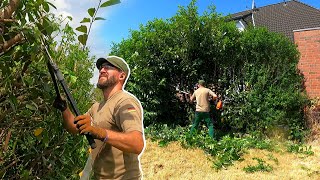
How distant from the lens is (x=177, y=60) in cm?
1340

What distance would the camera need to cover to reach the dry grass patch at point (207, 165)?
8.36 metres

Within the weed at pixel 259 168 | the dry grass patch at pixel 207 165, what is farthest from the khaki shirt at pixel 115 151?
the weed at pixel 259 168

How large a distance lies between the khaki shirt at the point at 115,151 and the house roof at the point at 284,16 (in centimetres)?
2192

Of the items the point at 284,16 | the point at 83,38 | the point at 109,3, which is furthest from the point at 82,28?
the point at 284,16

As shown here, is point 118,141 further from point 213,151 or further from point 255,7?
point 255,7

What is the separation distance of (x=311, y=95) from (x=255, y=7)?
15494 millimetres

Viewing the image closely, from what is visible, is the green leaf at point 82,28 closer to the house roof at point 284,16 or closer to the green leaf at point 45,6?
the green leaf at point 45,6

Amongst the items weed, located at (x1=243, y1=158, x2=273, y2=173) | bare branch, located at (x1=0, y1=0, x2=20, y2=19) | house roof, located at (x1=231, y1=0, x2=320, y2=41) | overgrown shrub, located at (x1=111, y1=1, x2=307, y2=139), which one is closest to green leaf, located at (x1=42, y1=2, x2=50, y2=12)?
bare branch, located at (x1=0, y1=0, x2=20, y2=19)

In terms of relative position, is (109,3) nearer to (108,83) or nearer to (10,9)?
(10,9)

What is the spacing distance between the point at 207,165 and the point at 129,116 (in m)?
6.48

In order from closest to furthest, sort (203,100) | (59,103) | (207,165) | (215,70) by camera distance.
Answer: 1. (59,103)
2. (207,165)
3. (203,100)
4. (215,70)

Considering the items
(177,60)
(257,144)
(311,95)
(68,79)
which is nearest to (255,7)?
(311,95)

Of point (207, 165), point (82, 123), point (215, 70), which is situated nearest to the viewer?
point (82, 123)

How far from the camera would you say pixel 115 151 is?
2951 mm
